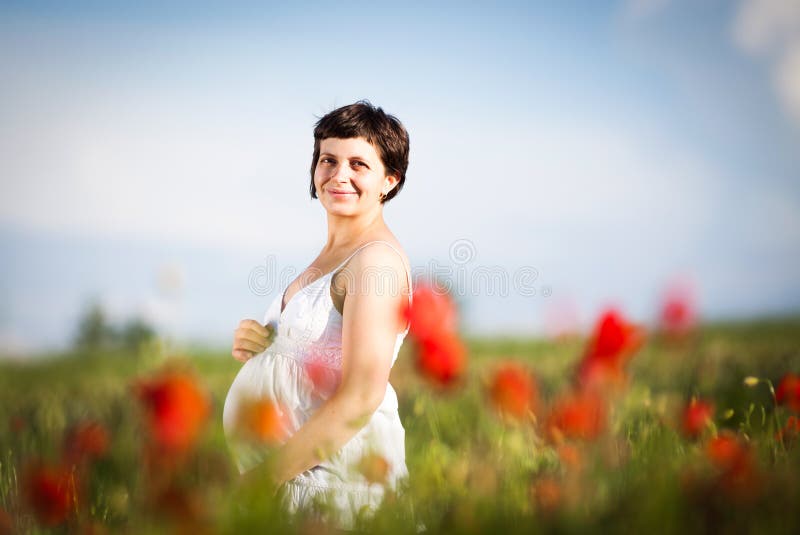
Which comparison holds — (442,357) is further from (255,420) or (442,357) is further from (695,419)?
(695,419)

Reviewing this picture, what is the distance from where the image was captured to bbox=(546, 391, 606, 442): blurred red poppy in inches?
67.4

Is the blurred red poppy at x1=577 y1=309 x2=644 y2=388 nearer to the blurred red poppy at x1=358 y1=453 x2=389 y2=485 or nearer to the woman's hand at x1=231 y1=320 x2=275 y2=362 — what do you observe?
the blurred red poppy at x1=358 y1=453 x2=389 y2=485

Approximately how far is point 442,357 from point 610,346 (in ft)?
1.88

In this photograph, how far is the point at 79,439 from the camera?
2258 mm

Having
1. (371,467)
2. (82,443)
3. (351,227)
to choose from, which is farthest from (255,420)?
(351,227)

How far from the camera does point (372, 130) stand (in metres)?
2.90

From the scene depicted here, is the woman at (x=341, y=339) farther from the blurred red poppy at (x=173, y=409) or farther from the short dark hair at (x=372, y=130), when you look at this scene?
the blurred red poppy at (x=173, y=409)

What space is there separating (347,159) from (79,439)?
138 cm

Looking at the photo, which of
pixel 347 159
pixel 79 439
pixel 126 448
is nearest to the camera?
pixel 79 439

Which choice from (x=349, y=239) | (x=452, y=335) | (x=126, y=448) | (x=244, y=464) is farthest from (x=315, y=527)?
(x=126, y=448)

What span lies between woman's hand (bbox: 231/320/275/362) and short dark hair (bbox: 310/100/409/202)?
31.8 inches

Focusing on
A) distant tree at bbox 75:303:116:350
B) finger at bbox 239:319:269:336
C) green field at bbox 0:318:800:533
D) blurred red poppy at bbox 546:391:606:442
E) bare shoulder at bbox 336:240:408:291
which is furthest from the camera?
distant tree at bbox 75:303:116:350

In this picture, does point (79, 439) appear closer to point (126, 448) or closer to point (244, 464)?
point (244, 464)

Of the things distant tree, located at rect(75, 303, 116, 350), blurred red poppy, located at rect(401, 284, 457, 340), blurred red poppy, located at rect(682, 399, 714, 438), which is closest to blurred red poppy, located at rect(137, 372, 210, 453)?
blurred red poppy, located at rect(401, 284, 457, 340)
